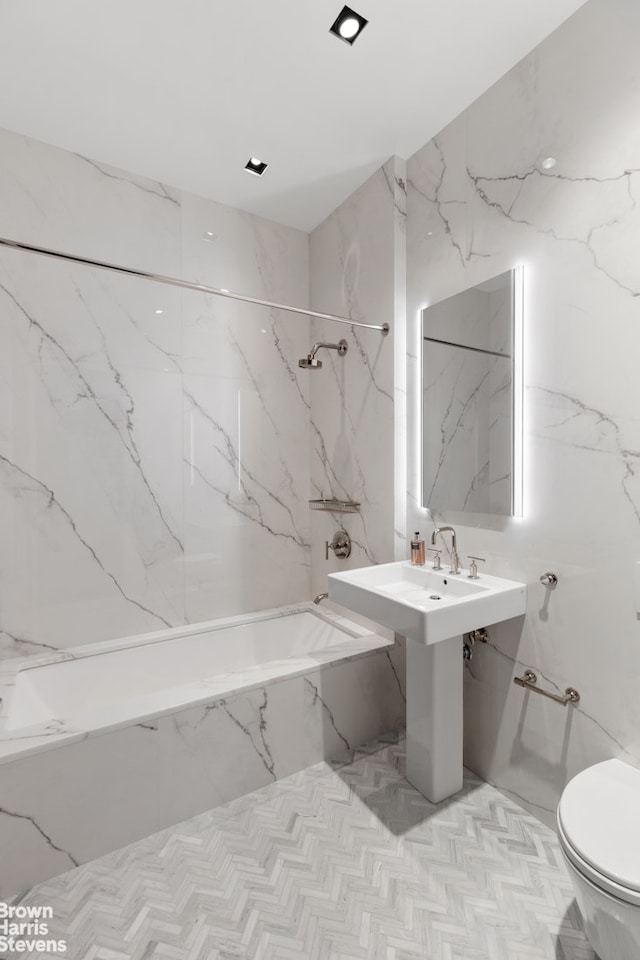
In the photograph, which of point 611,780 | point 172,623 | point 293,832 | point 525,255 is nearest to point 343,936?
point 293,832

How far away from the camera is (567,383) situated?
1.54 meters

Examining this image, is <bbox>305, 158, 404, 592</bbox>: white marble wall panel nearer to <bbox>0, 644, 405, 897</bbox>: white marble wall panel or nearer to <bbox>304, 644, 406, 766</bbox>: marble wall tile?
<bbox>304, 644, 406, 766</bbox>: marble wall tile

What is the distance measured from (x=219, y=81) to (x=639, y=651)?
8.07 feet

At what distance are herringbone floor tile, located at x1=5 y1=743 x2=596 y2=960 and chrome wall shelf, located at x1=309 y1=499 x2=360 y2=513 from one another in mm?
1271

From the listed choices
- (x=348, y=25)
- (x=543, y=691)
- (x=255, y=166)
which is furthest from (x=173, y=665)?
(x=348, y=25)

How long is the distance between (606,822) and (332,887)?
0.84 metres

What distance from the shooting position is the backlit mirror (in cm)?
171

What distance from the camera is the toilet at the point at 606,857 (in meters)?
0.96

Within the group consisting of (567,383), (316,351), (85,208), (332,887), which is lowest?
(332,887)

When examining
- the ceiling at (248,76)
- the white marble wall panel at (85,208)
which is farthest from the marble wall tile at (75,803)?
the ceiling at (248,76)

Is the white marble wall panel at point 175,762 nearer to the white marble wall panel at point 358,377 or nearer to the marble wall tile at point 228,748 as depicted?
the marble wall tile at point 228,748

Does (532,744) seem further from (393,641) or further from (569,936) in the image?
(393,641)

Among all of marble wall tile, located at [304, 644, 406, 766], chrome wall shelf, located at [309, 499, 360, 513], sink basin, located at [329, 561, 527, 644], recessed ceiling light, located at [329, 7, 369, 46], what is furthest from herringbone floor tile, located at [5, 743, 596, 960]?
recessed ceiling light, located at [329, 7, 369, 46]

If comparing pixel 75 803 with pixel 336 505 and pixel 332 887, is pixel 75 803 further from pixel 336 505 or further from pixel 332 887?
pixel 336 505
